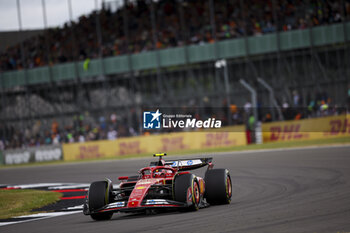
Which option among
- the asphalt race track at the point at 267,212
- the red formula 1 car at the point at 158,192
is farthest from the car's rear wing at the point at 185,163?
the asphalt race track at the point at 267,212

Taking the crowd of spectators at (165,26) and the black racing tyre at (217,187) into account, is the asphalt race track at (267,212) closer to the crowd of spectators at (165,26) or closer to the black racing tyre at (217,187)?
the black racing tyre at (217,187)

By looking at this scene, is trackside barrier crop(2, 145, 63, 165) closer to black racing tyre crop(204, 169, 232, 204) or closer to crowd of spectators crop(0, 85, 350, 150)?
crowd of spectators crop(0, 85, 350, 150)

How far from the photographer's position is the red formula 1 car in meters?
9.44

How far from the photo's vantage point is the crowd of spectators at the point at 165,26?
34656mm

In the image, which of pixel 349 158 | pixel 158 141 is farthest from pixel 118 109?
pixel 349 158

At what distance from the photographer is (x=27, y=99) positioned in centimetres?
4288

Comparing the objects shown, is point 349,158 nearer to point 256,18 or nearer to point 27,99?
point 256,18

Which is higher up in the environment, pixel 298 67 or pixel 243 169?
pixel 298 67

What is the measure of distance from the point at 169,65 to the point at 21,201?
25.1 m

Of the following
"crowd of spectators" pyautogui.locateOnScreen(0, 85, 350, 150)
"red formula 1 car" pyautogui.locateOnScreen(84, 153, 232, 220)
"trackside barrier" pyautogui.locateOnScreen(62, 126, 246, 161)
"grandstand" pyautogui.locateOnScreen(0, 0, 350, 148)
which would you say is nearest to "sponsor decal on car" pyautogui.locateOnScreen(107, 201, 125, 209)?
"red formula 1 car" pyautogui.locateOnScreen(84, 153, 232, 220)

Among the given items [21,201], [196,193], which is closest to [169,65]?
[21,201]

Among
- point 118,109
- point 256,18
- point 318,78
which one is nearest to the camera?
point 318,78

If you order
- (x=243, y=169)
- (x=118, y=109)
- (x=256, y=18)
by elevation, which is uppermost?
(x=256, y=18)

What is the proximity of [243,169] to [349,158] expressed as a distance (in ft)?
11.1
